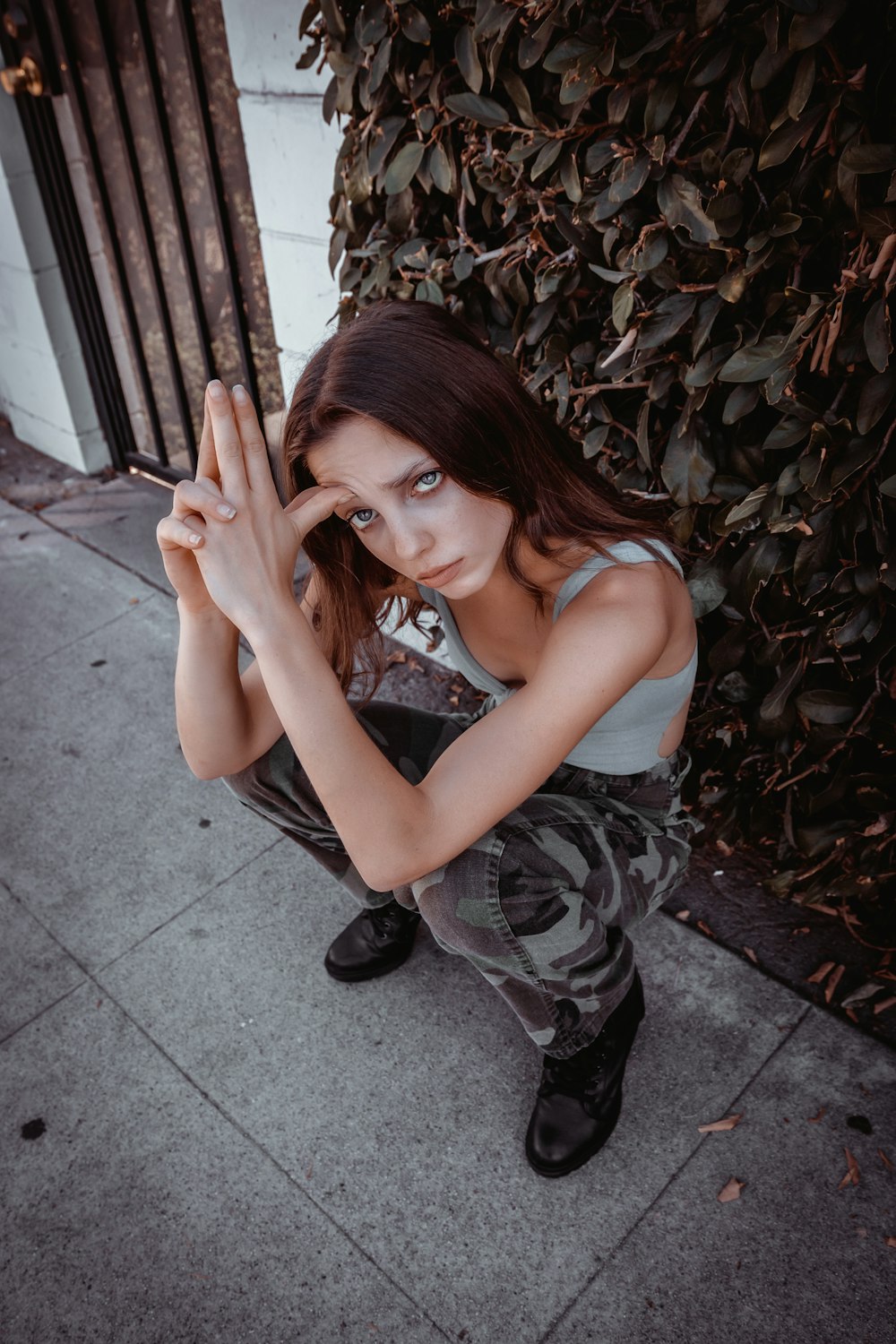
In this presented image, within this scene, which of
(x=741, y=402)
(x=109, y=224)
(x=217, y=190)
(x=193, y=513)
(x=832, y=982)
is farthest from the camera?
(x=109, y=224)

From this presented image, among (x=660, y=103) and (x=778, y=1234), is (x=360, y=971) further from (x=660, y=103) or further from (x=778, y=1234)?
(x=660, y=103)

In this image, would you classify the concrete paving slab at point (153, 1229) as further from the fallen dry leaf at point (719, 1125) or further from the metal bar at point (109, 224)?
the metal bar at point (109, 224)

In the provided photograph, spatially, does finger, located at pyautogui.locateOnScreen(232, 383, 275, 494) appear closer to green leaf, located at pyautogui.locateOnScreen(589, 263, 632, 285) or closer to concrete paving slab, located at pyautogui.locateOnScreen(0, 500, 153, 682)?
green leaf, located at pyautogui.locateOnScreen(589, 263, 632, 285)

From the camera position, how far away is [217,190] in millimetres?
3309

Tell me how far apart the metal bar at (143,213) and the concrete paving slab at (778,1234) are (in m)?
3.44

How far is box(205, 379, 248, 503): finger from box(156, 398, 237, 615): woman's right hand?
0.02 meters

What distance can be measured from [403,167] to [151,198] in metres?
2.03

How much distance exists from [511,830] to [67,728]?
197 centimetres

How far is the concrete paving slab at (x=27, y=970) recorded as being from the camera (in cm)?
223

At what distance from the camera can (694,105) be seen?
1684mm

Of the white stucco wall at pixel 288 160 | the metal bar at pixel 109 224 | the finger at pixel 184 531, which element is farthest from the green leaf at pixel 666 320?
the metal bar at pixel 109 224

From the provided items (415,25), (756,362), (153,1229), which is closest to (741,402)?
(756,362)

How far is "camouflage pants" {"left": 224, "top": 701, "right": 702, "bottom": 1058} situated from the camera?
1633 mm

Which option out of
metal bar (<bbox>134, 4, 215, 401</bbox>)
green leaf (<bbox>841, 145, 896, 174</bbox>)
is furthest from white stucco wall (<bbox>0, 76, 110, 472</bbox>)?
green leaf (<bbox>841, 145, 896, 174</bbox>)
